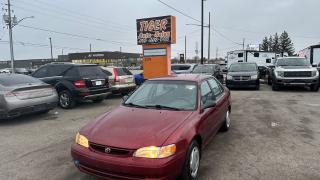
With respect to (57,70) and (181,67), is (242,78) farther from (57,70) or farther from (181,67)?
(57,70)

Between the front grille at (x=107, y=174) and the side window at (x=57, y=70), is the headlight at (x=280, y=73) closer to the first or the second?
the side window at (x=57, y=70)

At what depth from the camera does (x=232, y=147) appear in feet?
19.5

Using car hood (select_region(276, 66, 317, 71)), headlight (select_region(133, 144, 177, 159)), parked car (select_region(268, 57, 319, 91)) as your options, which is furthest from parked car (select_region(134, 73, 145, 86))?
headlight (select_region(133, 144, 177, 159))

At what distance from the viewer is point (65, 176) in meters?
4.64

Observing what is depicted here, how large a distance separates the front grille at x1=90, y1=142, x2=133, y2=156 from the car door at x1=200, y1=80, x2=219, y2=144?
Answer: 4.61ft

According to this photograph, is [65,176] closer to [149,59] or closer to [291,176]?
[291,176]

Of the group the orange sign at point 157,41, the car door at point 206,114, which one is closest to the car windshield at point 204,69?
the orange sign at point 157,41

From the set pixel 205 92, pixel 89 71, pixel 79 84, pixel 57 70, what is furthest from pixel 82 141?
pixel 57 70

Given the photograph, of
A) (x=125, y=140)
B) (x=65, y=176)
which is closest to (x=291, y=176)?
(x=125, y=140)

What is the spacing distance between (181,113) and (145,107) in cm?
71

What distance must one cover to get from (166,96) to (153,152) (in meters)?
1.72

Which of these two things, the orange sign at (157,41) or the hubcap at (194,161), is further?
the orange sign at (157,41)

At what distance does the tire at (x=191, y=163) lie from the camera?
4027 mm

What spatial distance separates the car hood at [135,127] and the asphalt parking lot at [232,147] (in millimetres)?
854
